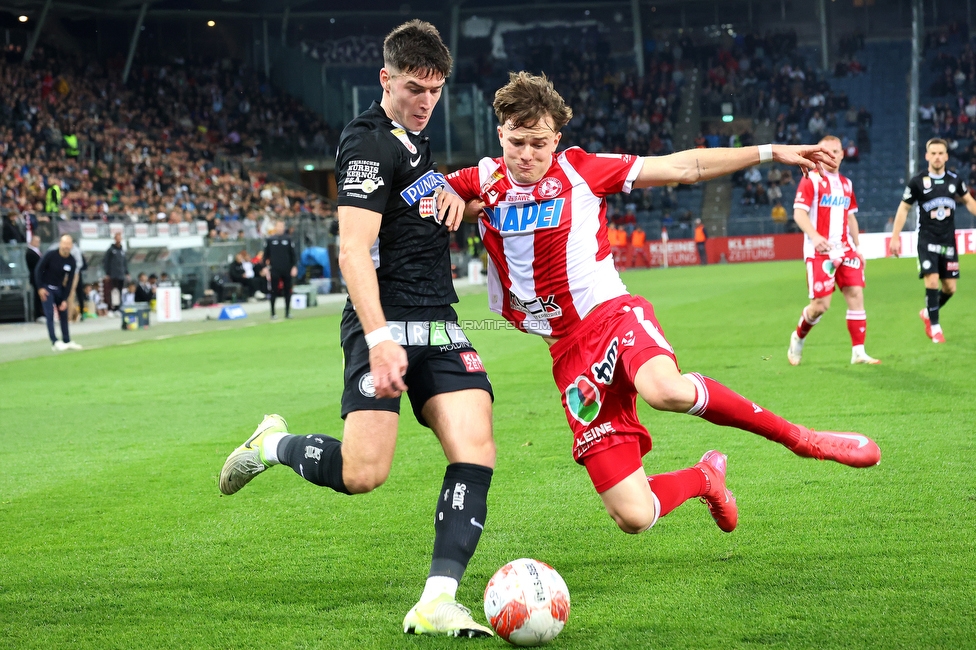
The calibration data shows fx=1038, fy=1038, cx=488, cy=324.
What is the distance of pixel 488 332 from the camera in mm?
17047

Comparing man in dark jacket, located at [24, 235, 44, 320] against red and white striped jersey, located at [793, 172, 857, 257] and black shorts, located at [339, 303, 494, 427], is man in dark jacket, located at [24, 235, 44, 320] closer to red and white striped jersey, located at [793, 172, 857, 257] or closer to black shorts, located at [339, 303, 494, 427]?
red and white striped jersey, located at [793, 172, 857, 257]

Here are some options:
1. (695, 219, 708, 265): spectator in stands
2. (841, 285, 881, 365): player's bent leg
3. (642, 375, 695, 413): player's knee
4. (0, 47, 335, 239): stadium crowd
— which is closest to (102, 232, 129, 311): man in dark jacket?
(0, 47, 335, 239): stadium crowd

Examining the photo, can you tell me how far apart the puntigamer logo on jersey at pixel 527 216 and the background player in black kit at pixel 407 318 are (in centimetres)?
31

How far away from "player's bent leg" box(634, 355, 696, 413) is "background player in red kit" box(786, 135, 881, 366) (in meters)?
6.79

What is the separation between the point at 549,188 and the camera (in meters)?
4.83

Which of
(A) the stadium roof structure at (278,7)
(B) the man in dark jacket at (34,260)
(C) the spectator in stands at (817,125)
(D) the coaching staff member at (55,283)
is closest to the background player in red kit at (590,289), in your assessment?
(D) the coaching staff member at (55,283)

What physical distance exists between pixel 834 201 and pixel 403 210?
7507 mm

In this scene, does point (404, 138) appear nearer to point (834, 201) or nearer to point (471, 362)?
point (471, 362)

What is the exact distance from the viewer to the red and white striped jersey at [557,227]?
483 cm

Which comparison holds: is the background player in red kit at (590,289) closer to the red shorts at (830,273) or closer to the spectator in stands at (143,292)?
the red shorts at (830,273)

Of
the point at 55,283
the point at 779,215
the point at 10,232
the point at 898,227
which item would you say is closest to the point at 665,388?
the point at 898,227

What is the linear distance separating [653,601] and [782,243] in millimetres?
38449

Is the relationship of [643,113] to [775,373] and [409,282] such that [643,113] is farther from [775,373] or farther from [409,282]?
[409,282]

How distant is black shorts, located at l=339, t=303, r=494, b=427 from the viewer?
4277mm
